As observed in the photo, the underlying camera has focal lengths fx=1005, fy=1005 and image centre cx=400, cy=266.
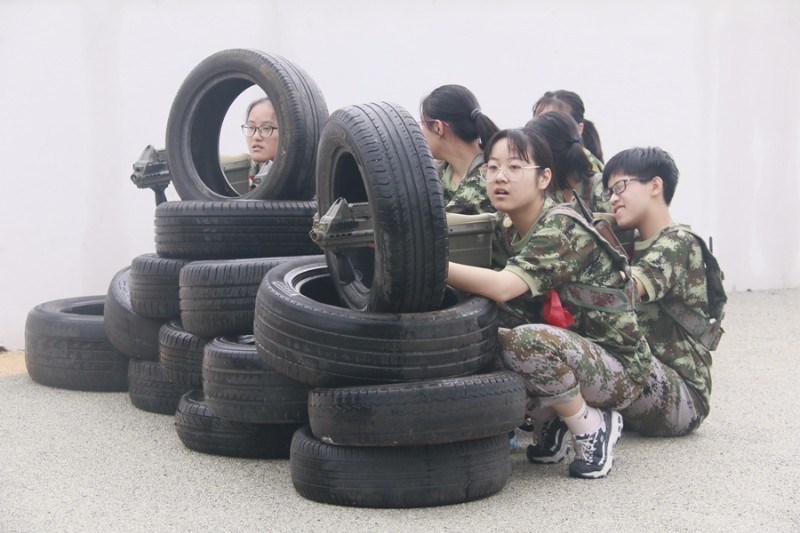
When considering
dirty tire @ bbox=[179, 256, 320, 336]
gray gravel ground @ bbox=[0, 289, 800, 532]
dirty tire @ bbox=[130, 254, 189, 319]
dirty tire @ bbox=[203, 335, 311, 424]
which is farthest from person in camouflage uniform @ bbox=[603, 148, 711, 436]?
dirty tire @ bbox=[130, 254, 189, 319]

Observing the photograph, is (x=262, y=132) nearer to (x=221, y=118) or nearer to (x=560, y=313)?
(x=221, y=118)

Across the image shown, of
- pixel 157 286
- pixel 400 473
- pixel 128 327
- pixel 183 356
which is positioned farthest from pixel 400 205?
pixel 128 327

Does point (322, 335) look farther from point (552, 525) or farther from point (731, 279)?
point (731, 279)

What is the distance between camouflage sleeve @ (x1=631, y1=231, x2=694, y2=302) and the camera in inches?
171

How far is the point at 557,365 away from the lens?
3.78 m

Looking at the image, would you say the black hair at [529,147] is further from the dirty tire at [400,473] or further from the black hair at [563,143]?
the dirty tire at [400,473]

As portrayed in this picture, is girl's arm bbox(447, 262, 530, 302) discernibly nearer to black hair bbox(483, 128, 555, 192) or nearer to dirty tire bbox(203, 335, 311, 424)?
black hair bbox(483, 128, 555, 192)

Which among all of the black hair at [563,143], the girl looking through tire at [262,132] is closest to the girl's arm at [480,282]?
the black hair at [563,143]

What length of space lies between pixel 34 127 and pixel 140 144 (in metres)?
0.74

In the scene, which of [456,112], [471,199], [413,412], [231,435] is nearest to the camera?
Result: [413,412]

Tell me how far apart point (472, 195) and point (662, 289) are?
1.05m

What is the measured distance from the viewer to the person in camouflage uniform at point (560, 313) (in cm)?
379

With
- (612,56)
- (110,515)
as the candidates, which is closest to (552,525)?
(110,515)

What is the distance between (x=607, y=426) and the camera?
3986mm
